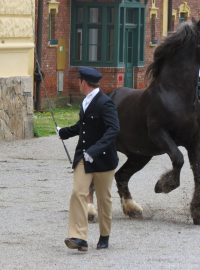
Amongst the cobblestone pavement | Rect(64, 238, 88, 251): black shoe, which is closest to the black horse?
the cobblestone pavement

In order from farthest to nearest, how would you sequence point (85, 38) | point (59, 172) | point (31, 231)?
point (85, 38), point (59, 172), point (31, 231)

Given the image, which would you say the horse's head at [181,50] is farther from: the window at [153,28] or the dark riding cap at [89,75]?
the window at [153,28]

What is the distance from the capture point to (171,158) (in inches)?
490

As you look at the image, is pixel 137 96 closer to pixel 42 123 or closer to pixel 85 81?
pixel 85 81

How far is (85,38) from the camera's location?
Answer: 3688cm

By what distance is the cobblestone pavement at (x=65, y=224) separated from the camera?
10281mm

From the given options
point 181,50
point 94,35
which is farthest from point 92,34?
point 181,50

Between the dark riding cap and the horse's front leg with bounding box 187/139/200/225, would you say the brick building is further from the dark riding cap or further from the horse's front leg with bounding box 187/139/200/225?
the dark riding cap

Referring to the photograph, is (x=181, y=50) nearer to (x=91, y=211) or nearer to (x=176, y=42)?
(x=176, y=42)

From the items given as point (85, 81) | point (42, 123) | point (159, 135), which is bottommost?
point (42, 123)

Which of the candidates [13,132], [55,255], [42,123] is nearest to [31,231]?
[55,255]

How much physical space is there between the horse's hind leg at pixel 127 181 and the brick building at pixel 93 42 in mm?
19302

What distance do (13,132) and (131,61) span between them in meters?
17.2

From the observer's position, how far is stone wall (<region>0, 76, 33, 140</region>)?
2175 centimetres
